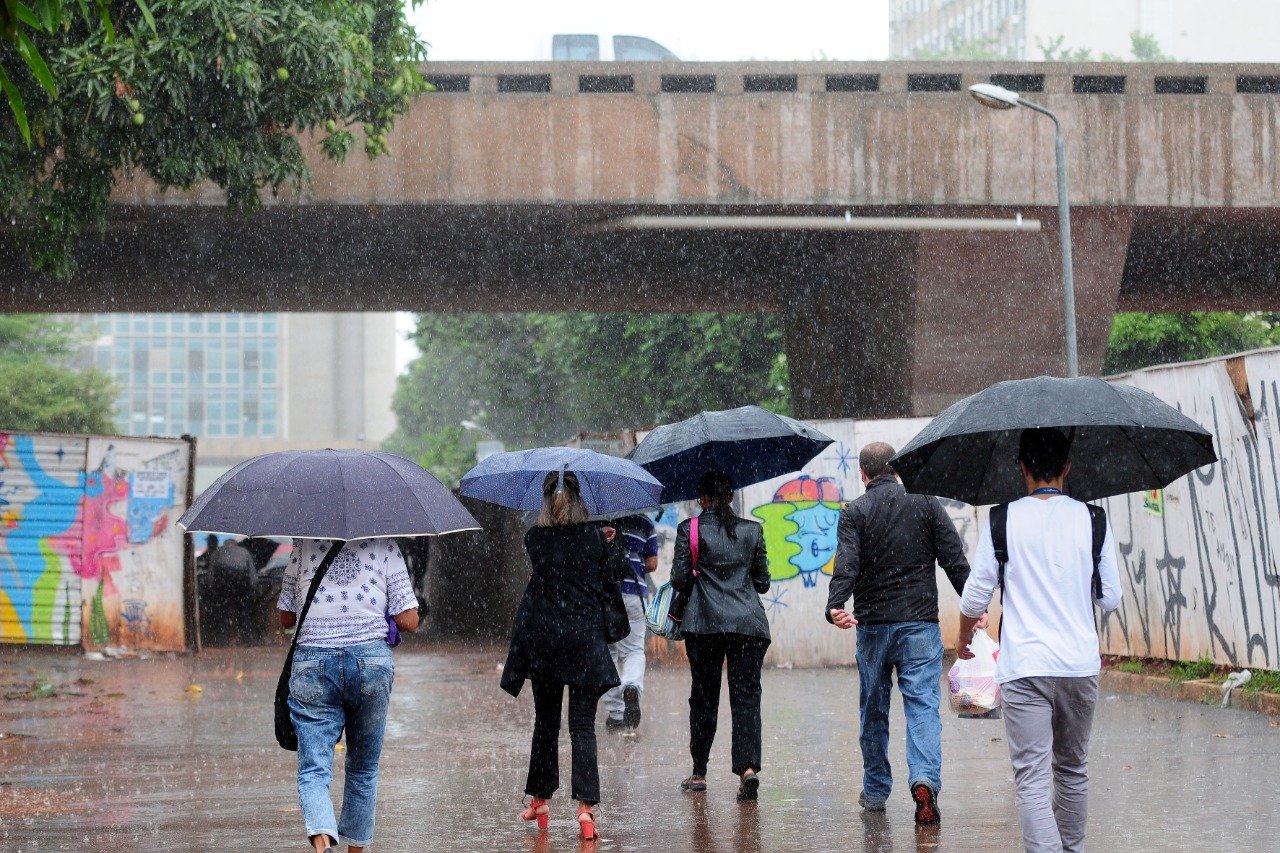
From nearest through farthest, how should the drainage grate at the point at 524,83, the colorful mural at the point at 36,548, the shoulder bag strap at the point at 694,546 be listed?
the shoulder bag strap at the point at 694,546
the colorful mural at the point at 36,548
the drainage grate at the point at 524,83

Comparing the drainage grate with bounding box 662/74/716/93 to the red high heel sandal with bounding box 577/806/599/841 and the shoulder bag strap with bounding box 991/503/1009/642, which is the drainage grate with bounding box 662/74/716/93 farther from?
the shoulder bag strap with bounding box 991/503/1009/642

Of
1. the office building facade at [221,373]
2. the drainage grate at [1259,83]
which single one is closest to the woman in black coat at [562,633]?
the drainage grate at [1259,83]

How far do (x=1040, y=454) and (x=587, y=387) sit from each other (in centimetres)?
3304

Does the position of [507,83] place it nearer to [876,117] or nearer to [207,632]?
[876,117]

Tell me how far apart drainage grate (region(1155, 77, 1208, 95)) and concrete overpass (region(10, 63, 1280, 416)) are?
36 millimetres

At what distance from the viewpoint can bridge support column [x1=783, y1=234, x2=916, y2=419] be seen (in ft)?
66.6

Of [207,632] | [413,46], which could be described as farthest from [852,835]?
[207,632]

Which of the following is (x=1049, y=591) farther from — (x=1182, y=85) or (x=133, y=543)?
(x=1182, y=85)

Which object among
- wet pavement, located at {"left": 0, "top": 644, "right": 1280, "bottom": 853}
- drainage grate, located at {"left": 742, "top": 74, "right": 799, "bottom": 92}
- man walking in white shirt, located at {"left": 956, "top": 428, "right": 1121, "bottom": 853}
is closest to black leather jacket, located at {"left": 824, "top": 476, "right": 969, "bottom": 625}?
wet pavement, located at {"left": 0, "top": 644, "right": 1280, "bottom": 853}

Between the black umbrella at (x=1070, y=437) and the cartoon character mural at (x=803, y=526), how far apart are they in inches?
348

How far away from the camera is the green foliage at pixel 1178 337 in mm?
34906

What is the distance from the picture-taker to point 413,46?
47.6 feet

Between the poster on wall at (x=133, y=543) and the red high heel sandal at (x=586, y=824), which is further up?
the poster on wall at (x=133, y=543)

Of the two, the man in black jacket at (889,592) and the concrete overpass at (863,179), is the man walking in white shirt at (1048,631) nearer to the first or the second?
the man in black jacket at (889,592)
